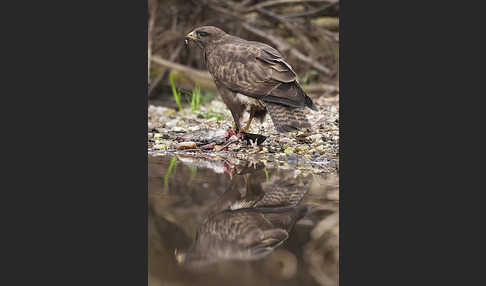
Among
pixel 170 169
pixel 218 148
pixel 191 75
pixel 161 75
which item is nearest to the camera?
pixel 170 169

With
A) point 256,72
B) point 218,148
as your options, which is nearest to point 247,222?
point 218,148

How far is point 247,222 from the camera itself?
3.39 m

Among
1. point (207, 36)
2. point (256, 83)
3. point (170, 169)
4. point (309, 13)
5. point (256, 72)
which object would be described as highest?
point (309, 13)

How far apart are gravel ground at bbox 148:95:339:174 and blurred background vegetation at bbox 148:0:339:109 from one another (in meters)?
2.62

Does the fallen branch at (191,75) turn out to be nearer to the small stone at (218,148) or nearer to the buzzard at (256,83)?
the buzzard at (256,83)

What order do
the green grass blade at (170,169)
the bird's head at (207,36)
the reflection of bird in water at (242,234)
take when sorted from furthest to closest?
the bird's head at (207,36) < the green grass blade at (170,169) < the reflection of bird in water at (242,234)

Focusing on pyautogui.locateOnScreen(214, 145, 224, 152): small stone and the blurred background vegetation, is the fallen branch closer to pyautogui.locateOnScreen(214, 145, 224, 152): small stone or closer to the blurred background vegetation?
the blurred background vegetation

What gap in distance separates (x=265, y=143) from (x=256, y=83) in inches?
25.5

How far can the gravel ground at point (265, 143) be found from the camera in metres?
4.86

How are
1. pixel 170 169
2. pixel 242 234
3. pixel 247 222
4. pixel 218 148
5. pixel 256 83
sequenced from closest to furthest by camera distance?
pixel 242 234, pixel 247 222, pixel 170 169, pixel 256 83, pixel 218 148

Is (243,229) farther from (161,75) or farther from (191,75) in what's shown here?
(161,75)

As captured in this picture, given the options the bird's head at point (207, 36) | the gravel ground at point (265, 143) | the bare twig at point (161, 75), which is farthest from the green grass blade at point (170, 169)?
the bare twig at point (161, 75)

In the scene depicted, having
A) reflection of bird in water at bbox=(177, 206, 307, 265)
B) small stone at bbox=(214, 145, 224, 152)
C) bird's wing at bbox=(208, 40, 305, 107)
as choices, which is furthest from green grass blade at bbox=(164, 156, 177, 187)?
bird's wing at bbox=(208, 40, 305, 107)

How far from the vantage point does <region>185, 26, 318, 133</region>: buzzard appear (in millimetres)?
5012
